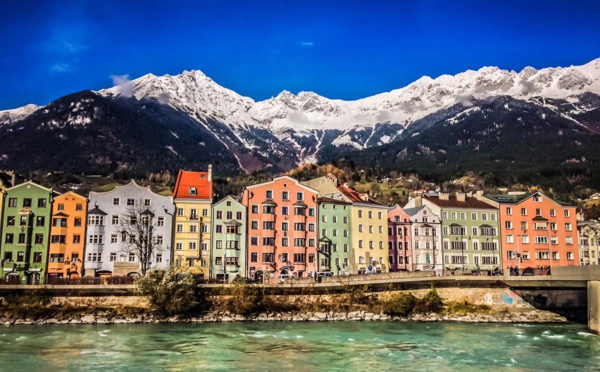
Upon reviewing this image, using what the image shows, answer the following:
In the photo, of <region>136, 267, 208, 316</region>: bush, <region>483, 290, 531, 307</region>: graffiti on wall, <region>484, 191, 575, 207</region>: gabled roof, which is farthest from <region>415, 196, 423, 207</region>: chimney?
<region>136, 267, 208, 316</region>: bush

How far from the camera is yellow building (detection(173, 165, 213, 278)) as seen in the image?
269ft

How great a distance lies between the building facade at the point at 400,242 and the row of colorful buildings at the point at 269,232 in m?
0.16

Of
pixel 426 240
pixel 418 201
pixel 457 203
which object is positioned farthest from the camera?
pixel 418 201

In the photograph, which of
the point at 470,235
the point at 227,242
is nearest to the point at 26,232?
the point at 227,242

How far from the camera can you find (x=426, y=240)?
95.2 m

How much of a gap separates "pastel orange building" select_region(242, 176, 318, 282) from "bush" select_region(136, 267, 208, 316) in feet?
66.7

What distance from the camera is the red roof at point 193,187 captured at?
276 feet

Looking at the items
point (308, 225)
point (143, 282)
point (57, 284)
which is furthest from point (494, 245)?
point (57, 284)

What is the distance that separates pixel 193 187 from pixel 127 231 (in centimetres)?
1118

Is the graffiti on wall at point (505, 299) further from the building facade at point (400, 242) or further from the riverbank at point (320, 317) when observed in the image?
the building facade at point (400, 242)

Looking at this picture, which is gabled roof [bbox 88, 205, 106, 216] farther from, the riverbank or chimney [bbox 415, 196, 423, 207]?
chimney [bbox 415, 196, 423, 207]

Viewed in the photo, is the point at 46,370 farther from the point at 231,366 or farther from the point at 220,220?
the point at 220,220

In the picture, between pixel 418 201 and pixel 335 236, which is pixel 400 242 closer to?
pixel 418 201

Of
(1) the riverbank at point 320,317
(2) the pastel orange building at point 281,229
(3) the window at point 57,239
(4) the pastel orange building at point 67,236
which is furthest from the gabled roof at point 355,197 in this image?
(3) the window at point 57,239
